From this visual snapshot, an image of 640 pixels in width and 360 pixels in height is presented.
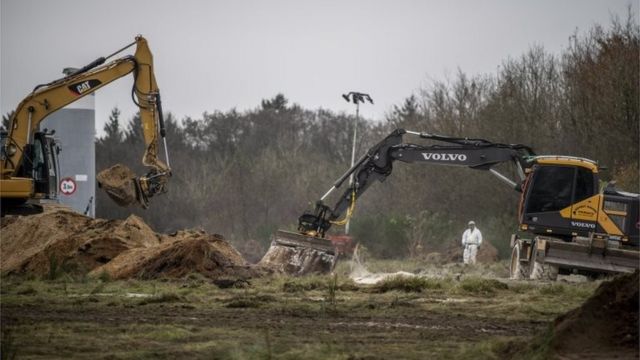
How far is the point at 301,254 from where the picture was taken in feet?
81.1

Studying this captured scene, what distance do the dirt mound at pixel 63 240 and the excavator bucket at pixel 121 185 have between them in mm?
1459

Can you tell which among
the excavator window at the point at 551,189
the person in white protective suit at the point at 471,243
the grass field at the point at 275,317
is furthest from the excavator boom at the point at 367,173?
the person in white protective suit at the point at 471,243

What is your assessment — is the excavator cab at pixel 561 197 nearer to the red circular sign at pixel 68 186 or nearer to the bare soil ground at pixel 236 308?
the bare soil ground at pixel 236 308

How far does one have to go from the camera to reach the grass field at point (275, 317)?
35.8 feet

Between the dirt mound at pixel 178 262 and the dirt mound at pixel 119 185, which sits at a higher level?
the dirt mound at pixel 119 185

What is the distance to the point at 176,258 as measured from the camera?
21.8 m

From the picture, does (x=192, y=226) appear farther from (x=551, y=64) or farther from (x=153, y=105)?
(x=153, y=105)

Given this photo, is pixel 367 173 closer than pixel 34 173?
No

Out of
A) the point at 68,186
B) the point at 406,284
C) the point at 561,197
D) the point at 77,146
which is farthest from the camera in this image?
the point at 77,146

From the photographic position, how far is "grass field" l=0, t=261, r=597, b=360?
10.9 metres

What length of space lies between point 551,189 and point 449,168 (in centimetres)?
1892

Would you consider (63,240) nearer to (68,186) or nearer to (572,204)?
(68,186)

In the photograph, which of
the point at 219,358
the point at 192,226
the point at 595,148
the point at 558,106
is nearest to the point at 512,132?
the point at 558,106

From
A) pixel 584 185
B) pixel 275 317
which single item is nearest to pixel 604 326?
pixel 275 317
